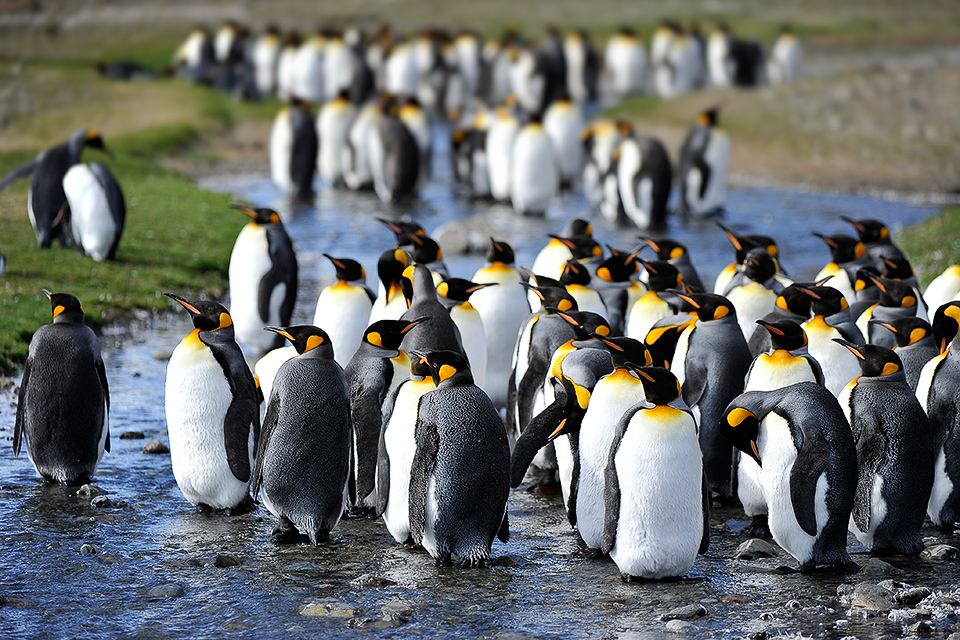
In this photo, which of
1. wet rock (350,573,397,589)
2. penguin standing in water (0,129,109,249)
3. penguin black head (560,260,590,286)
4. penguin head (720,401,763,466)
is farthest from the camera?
penguin standing in water (0,129,109,249)

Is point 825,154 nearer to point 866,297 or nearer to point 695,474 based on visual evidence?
point 866,297

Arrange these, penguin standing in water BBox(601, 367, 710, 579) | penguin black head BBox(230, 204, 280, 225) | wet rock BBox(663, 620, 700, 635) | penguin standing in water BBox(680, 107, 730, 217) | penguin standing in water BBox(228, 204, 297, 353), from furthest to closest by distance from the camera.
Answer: penguin standing in water BBox(680, 107, 730, 217)
penguin black head BBox(230, 204, 280, 225)
penguin standing in water BBox(228, 204, 297, 353)
penguin standing in water BBox(601, 367, 710, 579)
wet rock BBox(663, 620, 700, 635)

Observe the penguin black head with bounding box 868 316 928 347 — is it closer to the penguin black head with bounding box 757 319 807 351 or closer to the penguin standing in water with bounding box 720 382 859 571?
the penguin black head with bounding box 757 319 807 351

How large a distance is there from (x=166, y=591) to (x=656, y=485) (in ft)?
7.24

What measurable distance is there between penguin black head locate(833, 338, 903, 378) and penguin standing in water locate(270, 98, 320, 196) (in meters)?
13.2

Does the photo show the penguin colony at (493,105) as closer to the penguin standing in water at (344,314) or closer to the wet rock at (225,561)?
the penguin standing in water at (344,314)

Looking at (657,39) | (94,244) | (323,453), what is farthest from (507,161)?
(657,39)

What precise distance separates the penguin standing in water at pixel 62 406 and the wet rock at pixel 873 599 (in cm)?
407

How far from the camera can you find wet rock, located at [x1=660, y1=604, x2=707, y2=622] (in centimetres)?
475

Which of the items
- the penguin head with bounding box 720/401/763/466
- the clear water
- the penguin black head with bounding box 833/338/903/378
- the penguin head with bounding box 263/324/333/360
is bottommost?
the clear water

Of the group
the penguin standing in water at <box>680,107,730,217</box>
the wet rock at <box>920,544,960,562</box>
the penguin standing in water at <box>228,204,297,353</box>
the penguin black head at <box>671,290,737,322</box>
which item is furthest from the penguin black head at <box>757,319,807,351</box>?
the penguin standing in water at <box>680,107,730,217</box>

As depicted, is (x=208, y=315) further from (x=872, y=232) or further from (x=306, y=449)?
(x=872, y=232)

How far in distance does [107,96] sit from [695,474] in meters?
22.0

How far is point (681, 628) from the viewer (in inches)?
182
